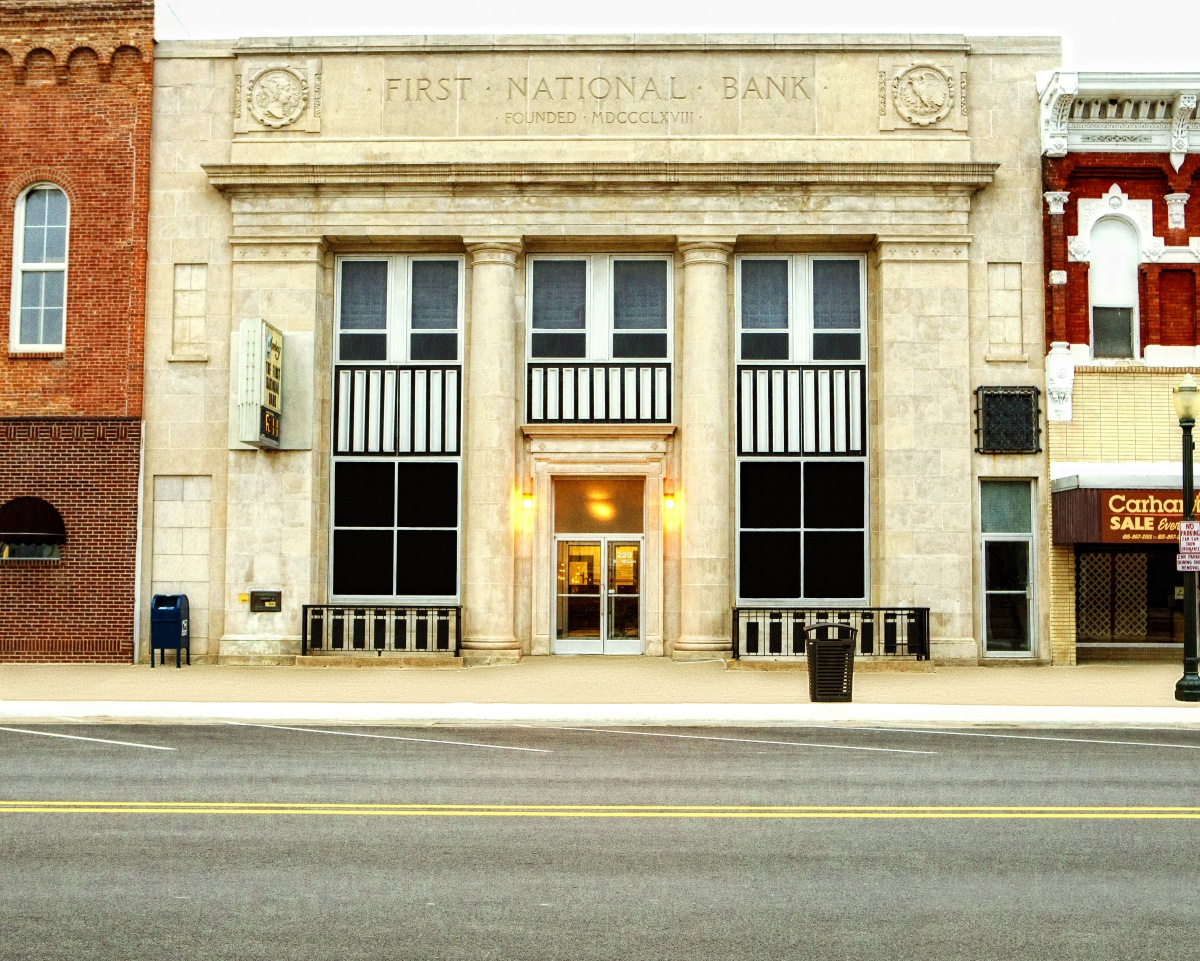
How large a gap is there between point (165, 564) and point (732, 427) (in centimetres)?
1111

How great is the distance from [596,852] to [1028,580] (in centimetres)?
1725

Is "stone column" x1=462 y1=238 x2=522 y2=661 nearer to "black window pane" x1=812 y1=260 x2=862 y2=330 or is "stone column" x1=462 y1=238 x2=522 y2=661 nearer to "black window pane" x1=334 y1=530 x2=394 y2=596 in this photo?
"black window pane" x1=334 y1=530 x2=394 y2=596

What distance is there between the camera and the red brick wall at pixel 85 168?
76.0 ft

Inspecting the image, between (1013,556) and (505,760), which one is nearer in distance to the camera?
(505,760)

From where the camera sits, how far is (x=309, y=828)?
27.9 feet

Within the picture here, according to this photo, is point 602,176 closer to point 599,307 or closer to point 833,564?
point 599,307

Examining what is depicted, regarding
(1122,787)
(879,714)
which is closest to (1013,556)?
(879,714)

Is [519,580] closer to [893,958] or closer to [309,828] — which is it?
[309,828]

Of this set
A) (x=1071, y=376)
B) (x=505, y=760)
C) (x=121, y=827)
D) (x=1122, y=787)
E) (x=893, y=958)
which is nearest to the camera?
(x=893, y=958)

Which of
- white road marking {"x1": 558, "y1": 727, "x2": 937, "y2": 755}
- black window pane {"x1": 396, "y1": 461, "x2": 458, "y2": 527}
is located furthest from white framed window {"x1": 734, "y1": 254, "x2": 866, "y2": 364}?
white road marking {"x1": 558, "y1": 727, "x2": 937, "y2": 755}

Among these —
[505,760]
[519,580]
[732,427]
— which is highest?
[732,427]

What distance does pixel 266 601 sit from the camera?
2277 centimetres

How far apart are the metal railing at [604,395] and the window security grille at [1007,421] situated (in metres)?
5.90

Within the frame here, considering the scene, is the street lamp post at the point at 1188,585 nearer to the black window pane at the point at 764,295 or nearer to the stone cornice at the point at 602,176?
the stone cornice at the point at 602,176
